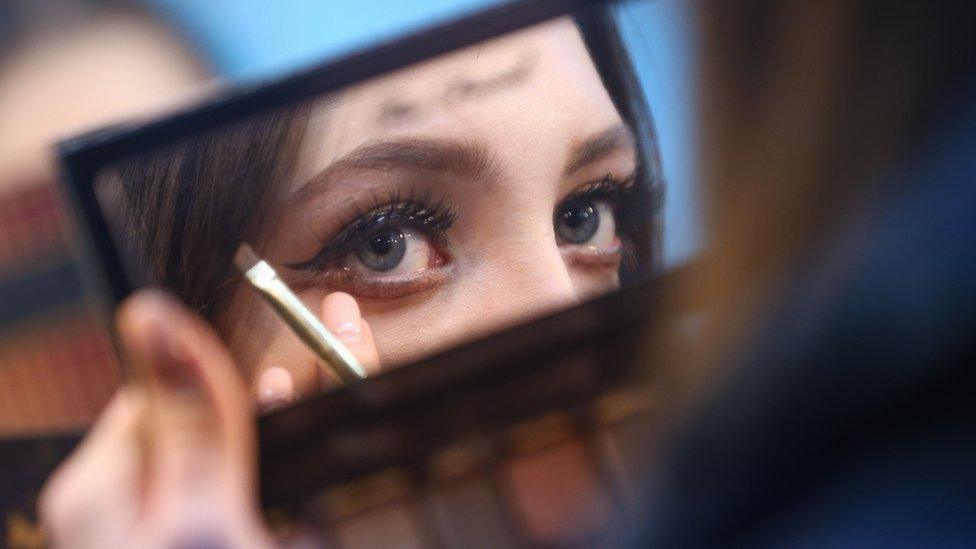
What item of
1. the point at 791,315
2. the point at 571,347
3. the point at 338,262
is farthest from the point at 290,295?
the point at 791,315

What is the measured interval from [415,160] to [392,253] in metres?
0.05

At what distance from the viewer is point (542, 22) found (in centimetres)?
36

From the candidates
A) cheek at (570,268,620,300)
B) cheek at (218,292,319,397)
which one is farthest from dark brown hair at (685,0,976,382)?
cheek at (218,292,319,397)

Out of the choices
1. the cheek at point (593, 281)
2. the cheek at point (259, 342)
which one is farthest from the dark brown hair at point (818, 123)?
the cheek at point (259, 342)

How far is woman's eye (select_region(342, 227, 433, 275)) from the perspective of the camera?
38 cm

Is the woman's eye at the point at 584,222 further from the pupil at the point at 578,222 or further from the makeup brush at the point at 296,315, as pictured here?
the makeup brush at the point at 296,315

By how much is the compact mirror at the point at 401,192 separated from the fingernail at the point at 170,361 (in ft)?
0.62

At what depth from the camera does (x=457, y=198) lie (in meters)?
0.37

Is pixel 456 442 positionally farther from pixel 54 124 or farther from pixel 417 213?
pixel 54 124

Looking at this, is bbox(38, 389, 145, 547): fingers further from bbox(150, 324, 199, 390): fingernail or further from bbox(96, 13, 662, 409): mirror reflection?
bbox(96, 13, 662, 409): mirror reflection

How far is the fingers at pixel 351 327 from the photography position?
36 centimetres

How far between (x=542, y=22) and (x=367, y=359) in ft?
0.62

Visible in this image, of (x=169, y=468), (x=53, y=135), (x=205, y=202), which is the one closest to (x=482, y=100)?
(x=205, y=202)

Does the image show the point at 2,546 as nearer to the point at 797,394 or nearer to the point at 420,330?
the point at 420,330
